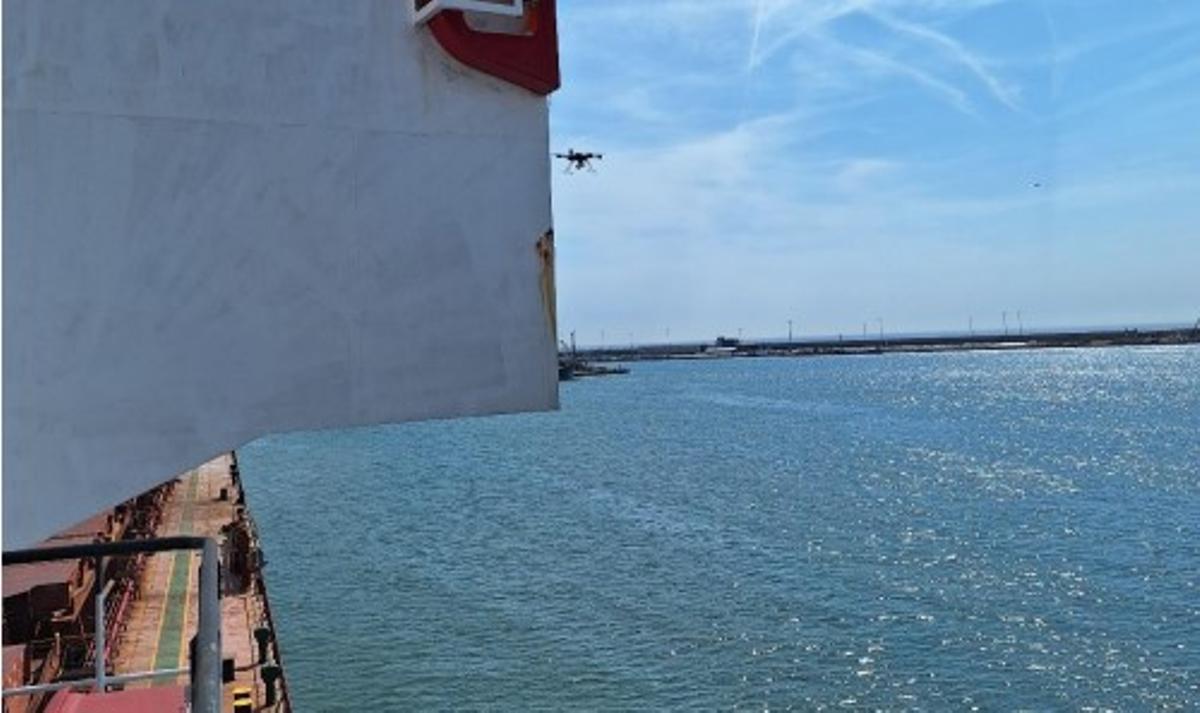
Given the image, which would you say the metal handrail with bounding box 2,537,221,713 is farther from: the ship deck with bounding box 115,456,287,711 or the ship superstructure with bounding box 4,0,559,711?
the ship deck with bounding box 115,456,287,711

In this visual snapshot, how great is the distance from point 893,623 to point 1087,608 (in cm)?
690

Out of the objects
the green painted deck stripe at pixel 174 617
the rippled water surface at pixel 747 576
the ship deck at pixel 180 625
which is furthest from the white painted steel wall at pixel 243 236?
the rippled water surface at pixel 747 576

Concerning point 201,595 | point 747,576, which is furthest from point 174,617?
point 201,595

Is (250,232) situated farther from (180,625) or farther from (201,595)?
(180,625)

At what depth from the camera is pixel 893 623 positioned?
99.1 ft

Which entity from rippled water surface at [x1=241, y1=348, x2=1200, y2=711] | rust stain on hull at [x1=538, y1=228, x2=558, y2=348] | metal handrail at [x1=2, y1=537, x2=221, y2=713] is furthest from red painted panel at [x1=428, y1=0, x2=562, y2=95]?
rippled water surface at [x1=241, y1=348, x2=1200, y2=711]

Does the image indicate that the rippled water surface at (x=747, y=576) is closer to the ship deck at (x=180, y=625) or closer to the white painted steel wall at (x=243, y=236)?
the ship deck at (x=180, y=625)

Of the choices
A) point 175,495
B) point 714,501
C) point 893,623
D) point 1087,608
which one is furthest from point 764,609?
point 175,495

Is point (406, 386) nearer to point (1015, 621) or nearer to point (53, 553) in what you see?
point (53, 553)

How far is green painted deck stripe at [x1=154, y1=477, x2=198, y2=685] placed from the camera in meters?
19.8

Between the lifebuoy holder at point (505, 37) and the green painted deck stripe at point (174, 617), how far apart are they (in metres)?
15.4

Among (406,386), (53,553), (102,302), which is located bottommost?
(53,553)

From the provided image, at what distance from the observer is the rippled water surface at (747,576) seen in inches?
1005

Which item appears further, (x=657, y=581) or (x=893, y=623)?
(x=657, y=581)
